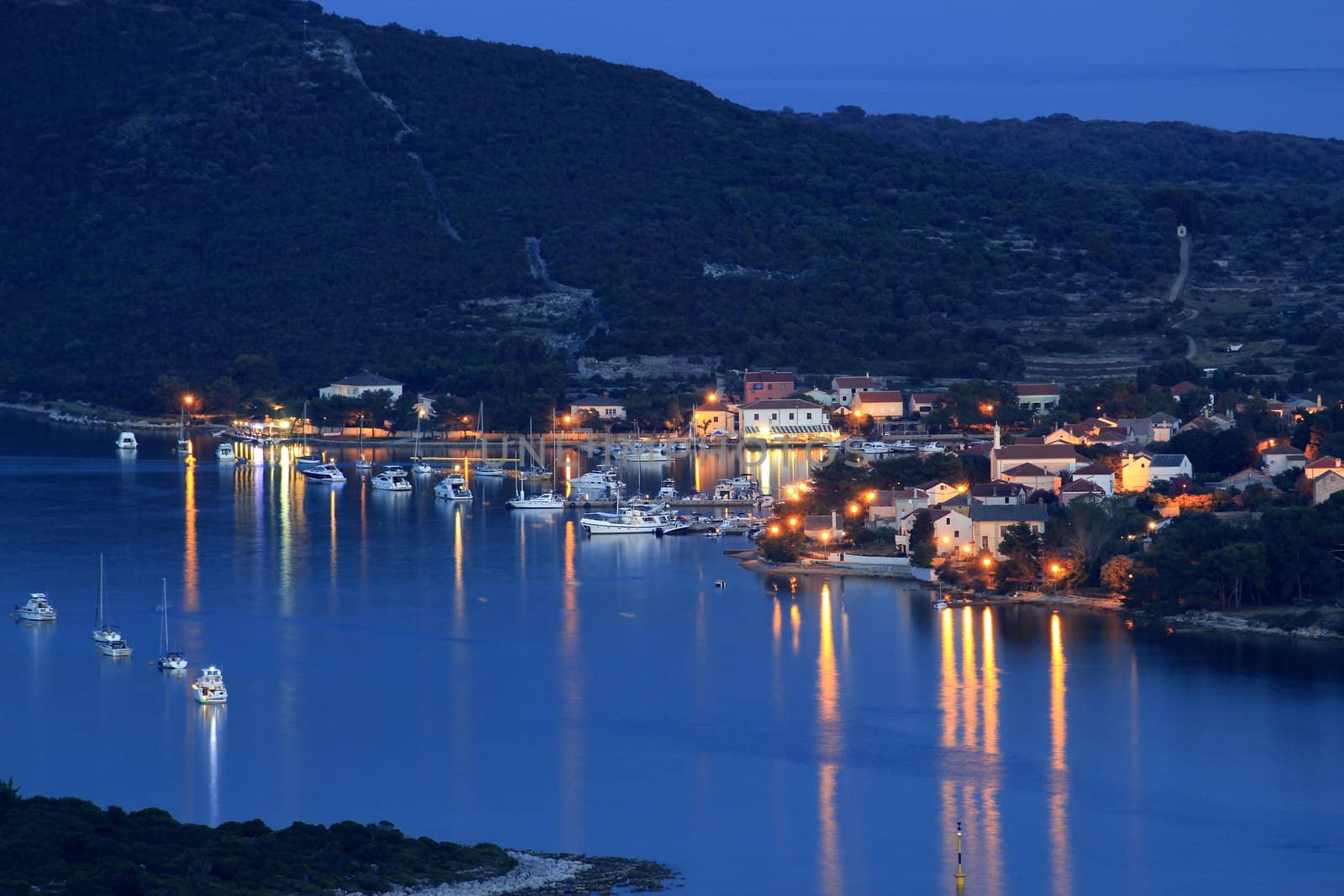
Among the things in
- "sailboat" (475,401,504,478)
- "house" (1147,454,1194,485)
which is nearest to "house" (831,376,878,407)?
"sailboat" (475,401,504,478)

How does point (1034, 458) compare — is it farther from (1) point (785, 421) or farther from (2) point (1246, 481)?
(1) point (785, 421)

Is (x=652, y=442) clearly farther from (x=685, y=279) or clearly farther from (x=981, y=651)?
(x=981, y=651)

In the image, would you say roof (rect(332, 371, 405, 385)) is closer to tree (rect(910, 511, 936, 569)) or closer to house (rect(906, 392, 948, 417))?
house (rect(906, 392, 948, 417))

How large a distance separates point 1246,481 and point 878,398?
650 inches

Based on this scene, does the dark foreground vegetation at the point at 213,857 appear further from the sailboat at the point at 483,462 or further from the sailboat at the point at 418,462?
the sailboat at the point at 418,462

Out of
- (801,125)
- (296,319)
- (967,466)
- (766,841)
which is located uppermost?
(801,125)

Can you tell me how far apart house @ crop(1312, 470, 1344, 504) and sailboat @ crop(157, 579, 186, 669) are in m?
13.3

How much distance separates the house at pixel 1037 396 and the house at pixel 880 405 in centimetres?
230

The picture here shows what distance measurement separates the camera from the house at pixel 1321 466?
27.3 metres

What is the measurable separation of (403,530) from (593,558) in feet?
11.9

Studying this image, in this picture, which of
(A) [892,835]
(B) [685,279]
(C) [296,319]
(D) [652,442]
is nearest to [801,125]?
(B) [685,279]

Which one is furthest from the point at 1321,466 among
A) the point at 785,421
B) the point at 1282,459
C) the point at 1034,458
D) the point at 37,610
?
the point at 785,421

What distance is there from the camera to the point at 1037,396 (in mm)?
43750

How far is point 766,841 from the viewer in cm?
1596
